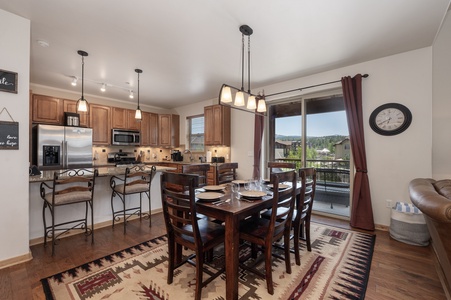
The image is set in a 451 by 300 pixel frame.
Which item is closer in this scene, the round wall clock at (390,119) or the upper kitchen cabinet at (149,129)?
the round wall clock at (390,119)

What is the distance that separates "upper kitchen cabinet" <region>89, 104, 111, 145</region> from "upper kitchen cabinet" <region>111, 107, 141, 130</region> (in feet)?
0.44

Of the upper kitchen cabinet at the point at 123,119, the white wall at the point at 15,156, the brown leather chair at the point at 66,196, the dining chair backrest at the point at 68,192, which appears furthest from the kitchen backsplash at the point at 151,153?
the white wall at the point at 15,156

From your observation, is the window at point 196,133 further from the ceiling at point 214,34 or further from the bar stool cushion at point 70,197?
the bar stool cushion at point 70,197

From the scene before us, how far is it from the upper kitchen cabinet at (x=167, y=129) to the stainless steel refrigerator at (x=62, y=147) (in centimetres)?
206

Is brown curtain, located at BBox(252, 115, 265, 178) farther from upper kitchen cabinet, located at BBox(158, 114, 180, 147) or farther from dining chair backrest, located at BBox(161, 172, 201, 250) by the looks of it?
upper kitchen cabinet, located at BBox(158, 114, 180, 147)

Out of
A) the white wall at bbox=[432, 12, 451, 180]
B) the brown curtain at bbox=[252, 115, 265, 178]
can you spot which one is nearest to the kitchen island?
the brown curtain at bbox=[252, 115, 265, 178]

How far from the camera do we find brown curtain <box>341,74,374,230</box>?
325cm

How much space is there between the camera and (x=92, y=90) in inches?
195

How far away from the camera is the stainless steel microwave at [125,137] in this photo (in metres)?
5.48

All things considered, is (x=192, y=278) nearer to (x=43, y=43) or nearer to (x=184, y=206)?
(x=184, y=206)

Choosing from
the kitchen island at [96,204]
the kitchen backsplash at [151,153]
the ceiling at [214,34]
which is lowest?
the kitchen island at [96,204]

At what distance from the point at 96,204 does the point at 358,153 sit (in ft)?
14.3

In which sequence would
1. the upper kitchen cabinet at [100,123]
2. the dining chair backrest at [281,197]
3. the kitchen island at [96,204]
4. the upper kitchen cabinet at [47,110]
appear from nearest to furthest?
1. the dining chair backrest at [281,197]
2. the kitchen island at [96,204]
3. the upper kitchen cabinet at [47,110]
4. the upper kitchen cabinet at [100,123]

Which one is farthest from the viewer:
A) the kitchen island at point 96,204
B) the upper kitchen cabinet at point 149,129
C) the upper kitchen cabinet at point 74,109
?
the upper kitchen cabinet at point 149,129
